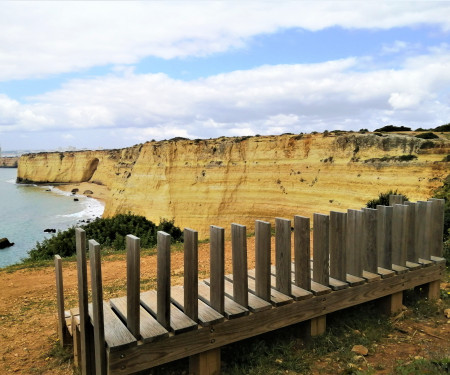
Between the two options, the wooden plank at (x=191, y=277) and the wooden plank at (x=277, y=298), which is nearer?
the wooden plank at (x=191, y=277)

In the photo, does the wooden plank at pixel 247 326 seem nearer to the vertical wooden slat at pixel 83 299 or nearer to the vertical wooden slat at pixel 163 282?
the vertical wooden slat at pixel 163 282

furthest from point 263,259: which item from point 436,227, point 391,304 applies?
point 436,227

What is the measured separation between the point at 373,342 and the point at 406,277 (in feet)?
3.47

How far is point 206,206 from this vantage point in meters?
30.3

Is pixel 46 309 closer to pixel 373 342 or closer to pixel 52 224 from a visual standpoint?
pixel 373 342

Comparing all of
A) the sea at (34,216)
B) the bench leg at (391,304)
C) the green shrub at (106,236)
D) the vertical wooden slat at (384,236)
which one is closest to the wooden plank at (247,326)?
the bench leg at (391,304)

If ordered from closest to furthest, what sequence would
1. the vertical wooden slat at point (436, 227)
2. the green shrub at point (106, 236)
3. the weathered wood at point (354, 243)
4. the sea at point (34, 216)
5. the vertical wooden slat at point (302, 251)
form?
the vertical wooden slat at point (302, 251) → the weathered wood at point (354, 243) → the vertical wooden slat at point (436, 227) → the green shrub at point (106, 236) → the sea at point (34, 216)

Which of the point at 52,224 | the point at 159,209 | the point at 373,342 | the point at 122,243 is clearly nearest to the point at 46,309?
the point at 373,342

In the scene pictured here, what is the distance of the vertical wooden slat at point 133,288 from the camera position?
9.32 ft

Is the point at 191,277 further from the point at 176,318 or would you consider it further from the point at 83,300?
the point at 83,300

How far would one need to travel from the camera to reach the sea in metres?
27.8

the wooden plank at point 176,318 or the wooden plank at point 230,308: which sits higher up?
the wooden plank at point 230,308

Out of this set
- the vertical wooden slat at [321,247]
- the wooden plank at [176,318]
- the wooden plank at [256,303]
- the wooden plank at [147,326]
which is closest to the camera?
the wooden plank at [147,326]

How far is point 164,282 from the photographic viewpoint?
2.98 meters
